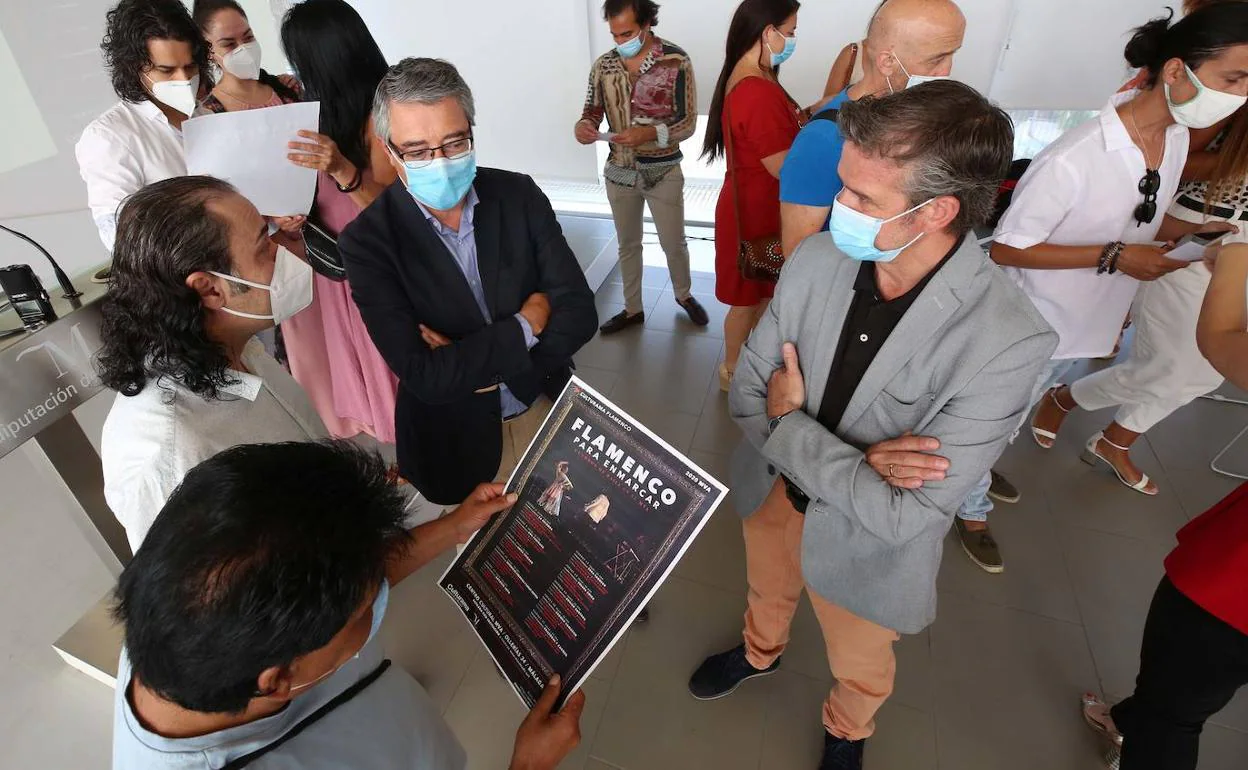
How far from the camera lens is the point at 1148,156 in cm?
188

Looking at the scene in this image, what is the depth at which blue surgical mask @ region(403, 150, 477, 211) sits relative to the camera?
57.2 inches

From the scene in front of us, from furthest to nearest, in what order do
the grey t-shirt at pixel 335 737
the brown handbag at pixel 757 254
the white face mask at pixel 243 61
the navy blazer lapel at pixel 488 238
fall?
the brown handbag at pixel 757 254
the white face mask at pixel 243 61
the navy blazer lapel at pixel 488 238
the grey t-shirt at pixel 335 737

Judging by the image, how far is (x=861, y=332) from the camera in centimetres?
126

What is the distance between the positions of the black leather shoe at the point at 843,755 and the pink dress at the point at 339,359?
74.1 inches

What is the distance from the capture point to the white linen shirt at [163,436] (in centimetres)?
109

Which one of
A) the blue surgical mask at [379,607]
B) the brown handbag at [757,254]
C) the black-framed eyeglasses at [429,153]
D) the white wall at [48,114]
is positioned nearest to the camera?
the blue surgical mask at [379,607]

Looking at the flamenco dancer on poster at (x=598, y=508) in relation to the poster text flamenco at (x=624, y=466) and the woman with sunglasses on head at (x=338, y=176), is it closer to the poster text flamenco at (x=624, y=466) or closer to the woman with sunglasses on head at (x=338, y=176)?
the poster text flamenco at (x=624, y=466)

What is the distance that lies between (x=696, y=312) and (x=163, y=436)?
10.2 ft

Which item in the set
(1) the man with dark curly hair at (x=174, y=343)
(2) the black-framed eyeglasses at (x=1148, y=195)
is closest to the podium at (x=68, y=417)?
(1) the man with dark curly hair at (x=174, y=343)

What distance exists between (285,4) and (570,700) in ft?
17.1

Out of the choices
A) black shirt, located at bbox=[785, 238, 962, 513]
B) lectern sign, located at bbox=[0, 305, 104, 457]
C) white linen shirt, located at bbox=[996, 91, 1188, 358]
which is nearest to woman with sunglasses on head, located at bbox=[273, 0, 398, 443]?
lectern sign, located at bbox=[0, 305, 104, 457]

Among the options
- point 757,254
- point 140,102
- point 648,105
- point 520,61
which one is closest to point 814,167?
point 757,254

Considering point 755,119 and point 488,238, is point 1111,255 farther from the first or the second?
point 488,238

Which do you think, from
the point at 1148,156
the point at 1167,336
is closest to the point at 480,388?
the point at 1148,156
